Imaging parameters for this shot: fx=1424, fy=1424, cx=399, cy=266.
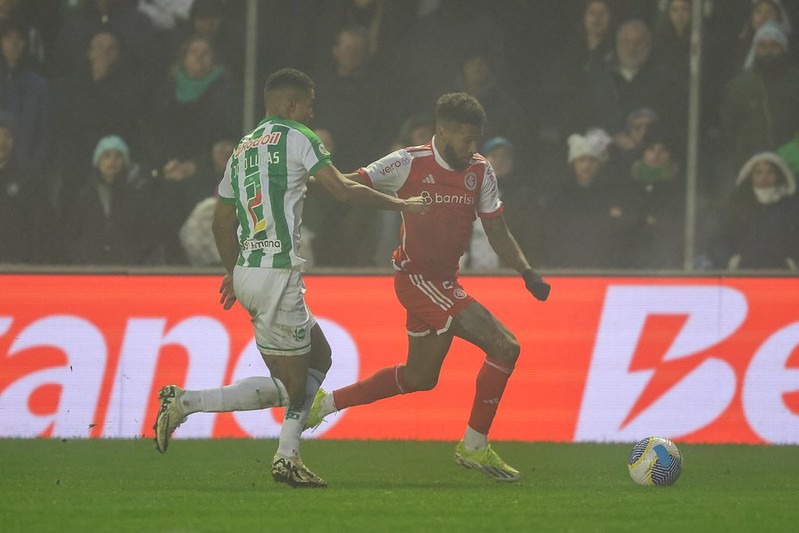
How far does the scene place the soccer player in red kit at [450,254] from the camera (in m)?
7.99

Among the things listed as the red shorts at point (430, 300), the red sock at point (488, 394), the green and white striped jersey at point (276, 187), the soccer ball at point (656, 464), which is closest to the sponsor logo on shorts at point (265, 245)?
the green and white striped jersey at point (276, 187)

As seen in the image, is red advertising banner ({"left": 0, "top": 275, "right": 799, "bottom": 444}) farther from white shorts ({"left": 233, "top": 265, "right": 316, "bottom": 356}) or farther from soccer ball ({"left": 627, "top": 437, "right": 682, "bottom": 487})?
white shorts ({"left": 233, "top": 265, "right": 316, "bottom": 356})

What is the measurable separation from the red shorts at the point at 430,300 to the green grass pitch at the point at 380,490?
0.87m

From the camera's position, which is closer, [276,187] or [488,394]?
[276,187]

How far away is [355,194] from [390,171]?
41.2 inches

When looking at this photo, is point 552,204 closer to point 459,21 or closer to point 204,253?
point 459,21

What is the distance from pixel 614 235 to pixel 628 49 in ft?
5.13

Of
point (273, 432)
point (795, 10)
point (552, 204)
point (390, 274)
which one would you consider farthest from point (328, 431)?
point (795, 10)

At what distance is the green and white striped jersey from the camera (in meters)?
7.16

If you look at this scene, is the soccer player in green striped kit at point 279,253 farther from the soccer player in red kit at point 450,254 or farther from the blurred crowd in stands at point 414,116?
the blurred crowd in stands at point 414,116

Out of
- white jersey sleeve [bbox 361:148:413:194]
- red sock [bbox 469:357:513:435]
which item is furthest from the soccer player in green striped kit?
red sock [bbox 469:357:513:435]

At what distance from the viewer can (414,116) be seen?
11.5 meters

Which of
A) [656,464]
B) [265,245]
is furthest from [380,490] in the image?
[656,464]

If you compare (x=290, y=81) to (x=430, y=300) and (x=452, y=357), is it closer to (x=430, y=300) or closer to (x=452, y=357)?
(x=430, y=300)
